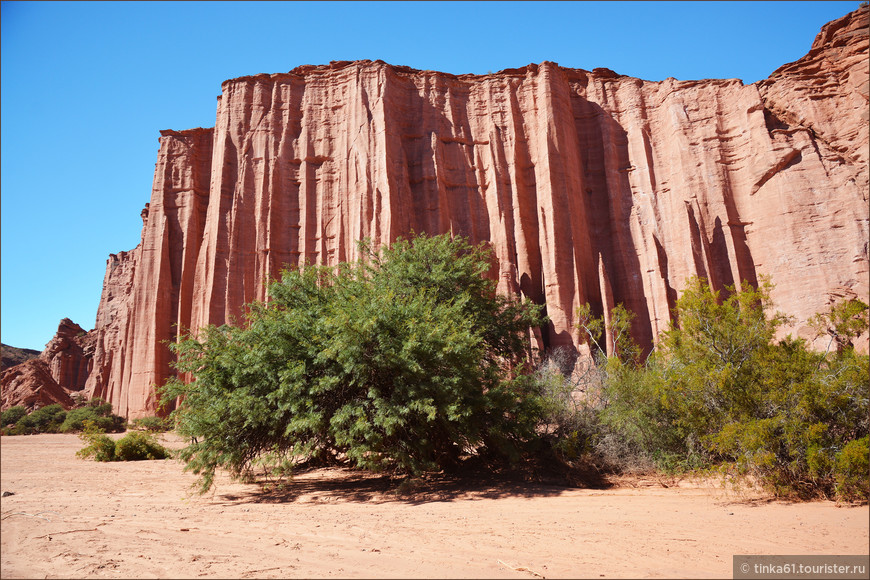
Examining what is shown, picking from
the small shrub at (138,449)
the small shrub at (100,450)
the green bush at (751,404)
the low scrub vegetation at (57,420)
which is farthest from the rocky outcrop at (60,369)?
the green bush at (751,404)

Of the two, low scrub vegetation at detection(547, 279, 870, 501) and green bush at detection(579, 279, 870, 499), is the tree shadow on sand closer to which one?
low scrub vegetation at detection(547, 279, 870, 501)

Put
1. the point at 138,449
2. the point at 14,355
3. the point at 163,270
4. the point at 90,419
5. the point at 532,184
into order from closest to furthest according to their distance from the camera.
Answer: the point at 138,449 → the point at 90,419 → the point at 532,184 → the point at 163,270 → the point at 14,355

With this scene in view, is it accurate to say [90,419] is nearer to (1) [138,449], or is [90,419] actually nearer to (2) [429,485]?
(1) [138,449]

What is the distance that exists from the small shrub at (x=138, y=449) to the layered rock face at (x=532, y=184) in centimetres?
1622

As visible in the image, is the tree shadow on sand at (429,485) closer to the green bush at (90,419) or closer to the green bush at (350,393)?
the green bush at (350,393)

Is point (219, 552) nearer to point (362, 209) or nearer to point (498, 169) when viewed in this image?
point (362, 209)

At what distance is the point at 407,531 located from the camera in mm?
8203

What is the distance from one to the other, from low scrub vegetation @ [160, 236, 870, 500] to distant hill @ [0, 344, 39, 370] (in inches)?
2881

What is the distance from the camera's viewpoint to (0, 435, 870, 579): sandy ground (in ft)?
20.5

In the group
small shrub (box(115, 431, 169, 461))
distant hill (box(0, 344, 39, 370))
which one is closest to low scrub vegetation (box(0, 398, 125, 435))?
small shrub (box(115, 431, 169, 461))

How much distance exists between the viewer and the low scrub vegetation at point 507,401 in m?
10.3

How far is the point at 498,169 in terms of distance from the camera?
37844mm

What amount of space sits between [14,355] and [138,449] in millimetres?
75002

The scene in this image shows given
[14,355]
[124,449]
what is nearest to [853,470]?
[124,449]
